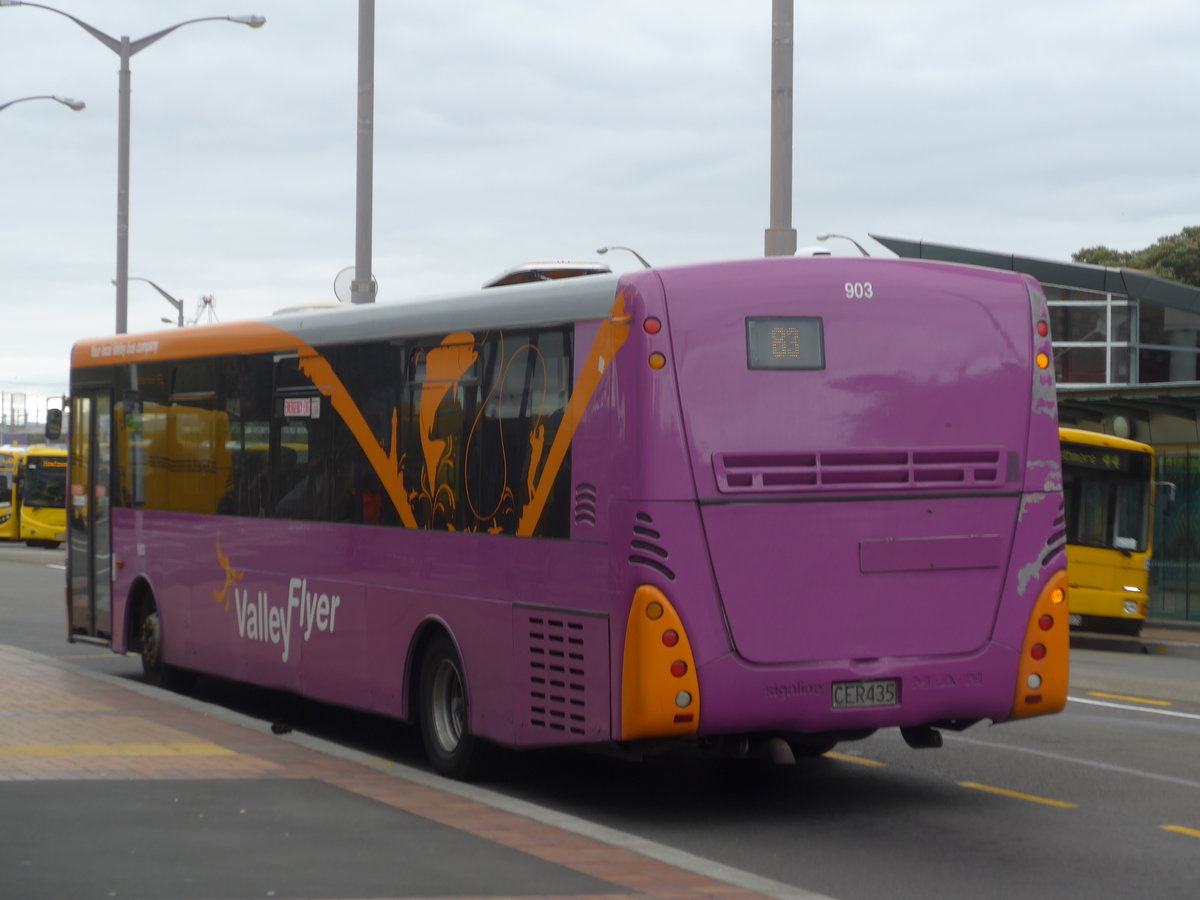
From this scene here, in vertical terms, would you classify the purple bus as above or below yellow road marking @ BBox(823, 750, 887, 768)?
above

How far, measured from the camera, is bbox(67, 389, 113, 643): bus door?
16375mm

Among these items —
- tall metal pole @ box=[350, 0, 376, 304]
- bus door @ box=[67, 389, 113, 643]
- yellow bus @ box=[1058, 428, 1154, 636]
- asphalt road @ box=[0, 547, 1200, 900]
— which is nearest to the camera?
asphalt road @ box=[0, 547, 1200, 900]

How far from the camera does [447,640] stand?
10930 mm

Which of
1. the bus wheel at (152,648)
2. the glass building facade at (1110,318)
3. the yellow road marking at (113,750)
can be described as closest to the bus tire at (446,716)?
the yellow road marking at (113,750)

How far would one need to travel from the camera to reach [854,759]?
1191cm

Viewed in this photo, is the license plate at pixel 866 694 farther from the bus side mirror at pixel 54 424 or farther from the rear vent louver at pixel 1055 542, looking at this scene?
the bus side mirror at pixel 54 424

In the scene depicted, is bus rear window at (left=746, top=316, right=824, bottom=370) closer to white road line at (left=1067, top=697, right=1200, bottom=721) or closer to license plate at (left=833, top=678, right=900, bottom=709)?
license plate at (left=833, top=678, right=900, bottom=709)

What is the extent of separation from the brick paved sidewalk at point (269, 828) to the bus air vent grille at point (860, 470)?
6.45 ft

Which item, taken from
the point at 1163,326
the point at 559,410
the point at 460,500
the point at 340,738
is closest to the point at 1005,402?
the point at 559,410

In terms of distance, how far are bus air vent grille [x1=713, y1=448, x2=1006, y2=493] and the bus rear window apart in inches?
17.8

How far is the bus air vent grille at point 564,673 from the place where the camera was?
9367mm

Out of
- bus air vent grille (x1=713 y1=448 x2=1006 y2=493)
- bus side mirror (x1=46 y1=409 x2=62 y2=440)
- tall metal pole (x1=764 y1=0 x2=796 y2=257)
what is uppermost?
tall metal pole (x1=764 y1=0 x2=796 y2=257)

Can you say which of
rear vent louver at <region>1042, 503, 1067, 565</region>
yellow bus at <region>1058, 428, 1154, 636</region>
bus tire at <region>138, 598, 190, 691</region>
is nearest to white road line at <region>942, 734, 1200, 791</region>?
rear vent louver at <region>1042, 503, 1067, 565</region>

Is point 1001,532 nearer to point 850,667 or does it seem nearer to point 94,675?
point 850,667
